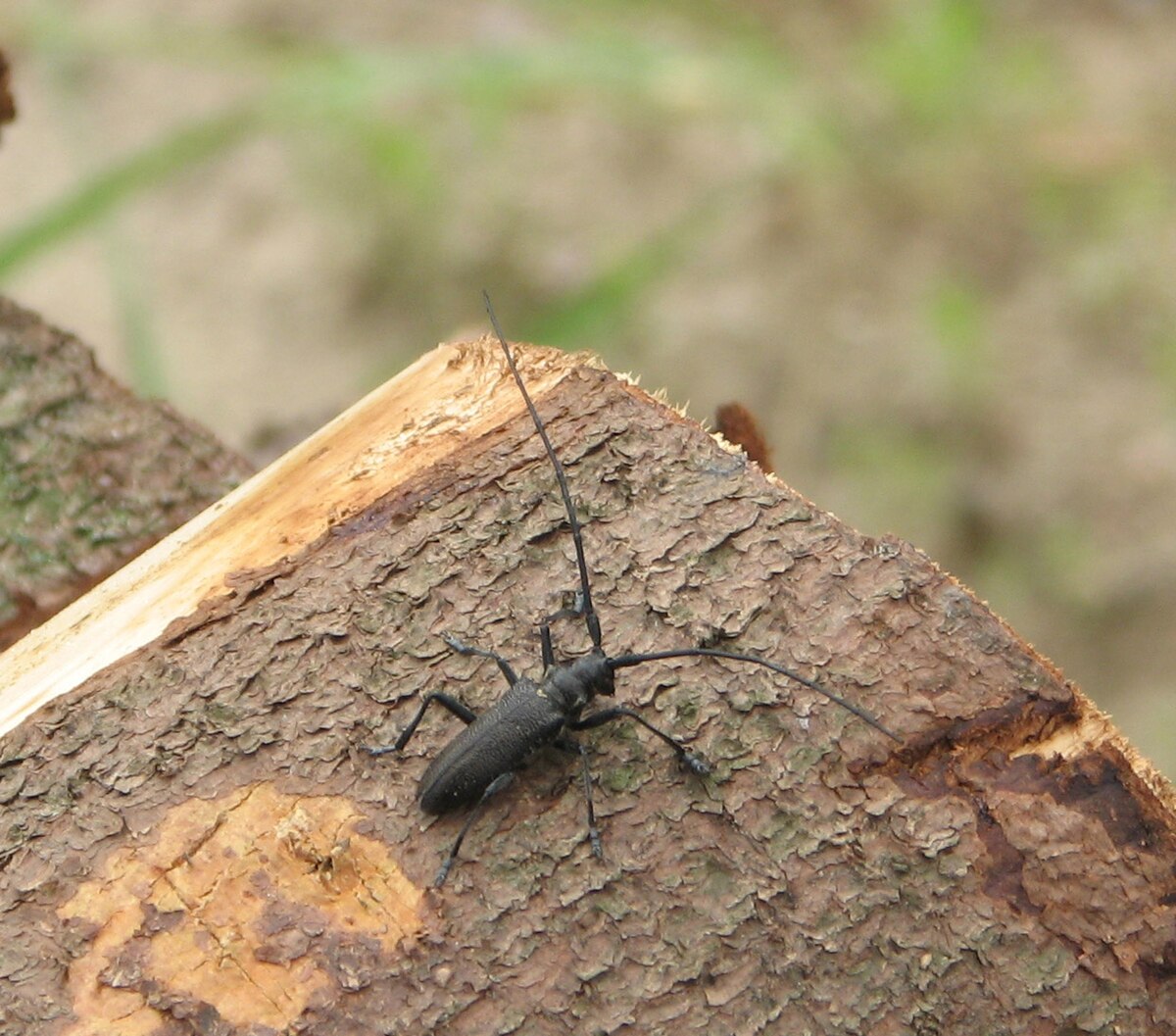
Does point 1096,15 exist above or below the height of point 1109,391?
above

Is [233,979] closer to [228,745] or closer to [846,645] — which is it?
[228,745]

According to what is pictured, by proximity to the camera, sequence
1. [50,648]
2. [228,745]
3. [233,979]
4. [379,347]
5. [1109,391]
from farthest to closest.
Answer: [379,347]
[1109,391]
[50,648]
[228,745]
[233,979]

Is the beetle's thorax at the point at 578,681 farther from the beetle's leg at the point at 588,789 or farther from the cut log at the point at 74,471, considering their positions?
the cut log at the point at 74,471

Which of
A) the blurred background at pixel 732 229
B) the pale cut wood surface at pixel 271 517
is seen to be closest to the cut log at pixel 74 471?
the pale cut wood surface at pixel 271 517

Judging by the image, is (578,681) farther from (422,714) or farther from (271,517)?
(271,517)

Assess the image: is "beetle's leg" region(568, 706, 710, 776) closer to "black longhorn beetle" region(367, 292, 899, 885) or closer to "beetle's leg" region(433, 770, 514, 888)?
"black longhorn beetle" region(367, 292, 899, 885)

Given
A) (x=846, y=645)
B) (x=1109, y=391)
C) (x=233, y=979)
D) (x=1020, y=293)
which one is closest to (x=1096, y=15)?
(x=1020, y=293)

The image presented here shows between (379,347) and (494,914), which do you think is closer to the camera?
(494,914)
